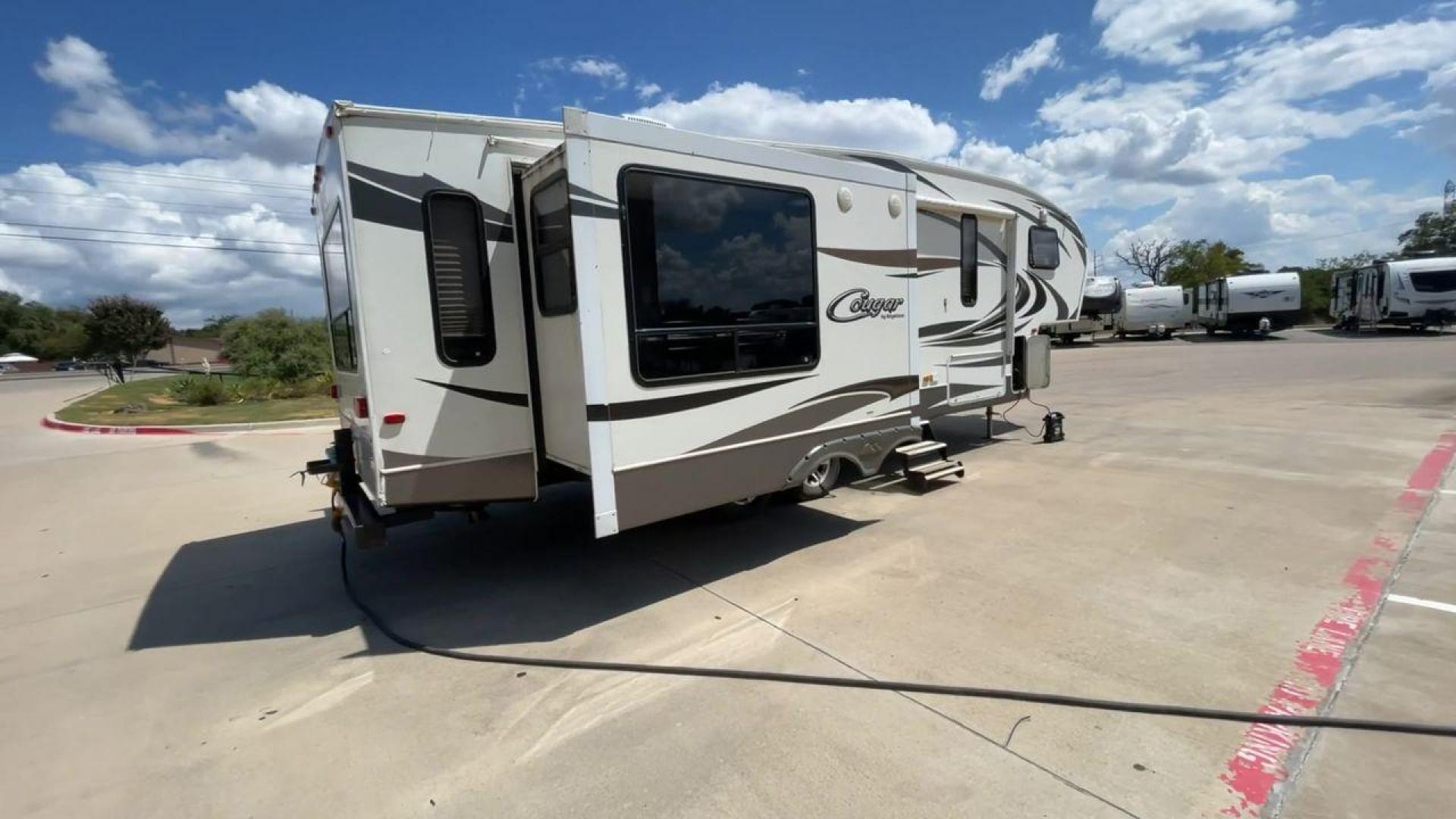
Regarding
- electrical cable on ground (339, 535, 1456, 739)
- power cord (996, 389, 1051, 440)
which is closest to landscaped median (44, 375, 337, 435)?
electrical cable on ground (339, 535, 1456, 739)

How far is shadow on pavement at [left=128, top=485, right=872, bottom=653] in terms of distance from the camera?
14.1 feet

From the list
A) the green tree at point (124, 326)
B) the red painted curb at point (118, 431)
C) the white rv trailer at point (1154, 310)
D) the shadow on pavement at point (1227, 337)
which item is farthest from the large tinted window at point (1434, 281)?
the green tree at point (124, 326)

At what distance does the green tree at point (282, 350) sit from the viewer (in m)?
20.2

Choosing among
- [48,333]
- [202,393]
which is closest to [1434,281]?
[202,393]

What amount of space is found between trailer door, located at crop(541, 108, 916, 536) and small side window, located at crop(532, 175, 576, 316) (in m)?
0.01

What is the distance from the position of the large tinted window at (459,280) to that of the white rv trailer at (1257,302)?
3853cm

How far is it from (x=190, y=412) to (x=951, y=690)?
18869mm

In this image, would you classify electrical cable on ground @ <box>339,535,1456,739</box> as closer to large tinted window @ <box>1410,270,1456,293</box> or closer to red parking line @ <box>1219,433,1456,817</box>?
red parking line @ <box>1219,433,1456,817</box>

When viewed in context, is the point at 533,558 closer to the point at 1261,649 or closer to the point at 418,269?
the point at 418,269

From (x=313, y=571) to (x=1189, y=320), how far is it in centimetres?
4205

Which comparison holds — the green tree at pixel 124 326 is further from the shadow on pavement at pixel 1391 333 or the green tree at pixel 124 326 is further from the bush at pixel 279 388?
the shadow on pavement at pixel 1391 333

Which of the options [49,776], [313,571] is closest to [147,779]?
[49,776]

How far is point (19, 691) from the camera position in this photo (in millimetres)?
3697

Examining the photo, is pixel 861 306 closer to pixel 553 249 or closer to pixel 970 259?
pixel 553 249
